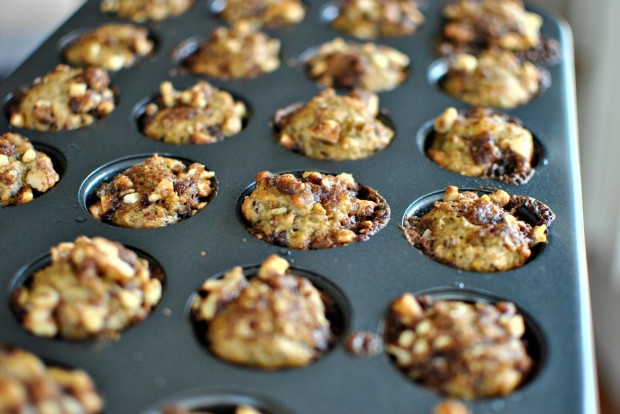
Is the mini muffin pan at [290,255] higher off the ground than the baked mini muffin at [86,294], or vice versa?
the baked mini muffin at [86,294]

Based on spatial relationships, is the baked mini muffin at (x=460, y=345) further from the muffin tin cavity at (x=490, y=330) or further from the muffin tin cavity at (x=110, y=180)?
the muffin tin cavity at (x=110, y=180)

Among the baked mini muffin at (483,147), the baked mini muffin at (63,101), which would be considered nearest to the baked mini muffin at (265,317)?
the baked mini muffin at (483,147)

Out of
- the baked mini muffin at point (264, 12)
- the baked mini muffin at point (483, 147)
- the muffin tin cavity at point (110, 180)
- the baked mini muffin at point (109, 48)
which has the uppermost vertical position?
the baked mini muffin at point (109, 48)

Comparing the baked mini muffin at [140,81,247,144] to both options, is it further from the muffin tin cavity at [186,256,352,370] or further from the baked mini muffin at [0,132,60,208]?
the muffin tin cavity at [186,256,352,370]

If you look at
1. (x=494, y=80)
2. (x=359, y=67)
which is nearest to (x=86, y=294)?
(x=359, y=67)

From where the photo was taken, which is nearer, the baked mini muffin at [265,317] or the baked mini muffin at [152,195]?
the baked mini muffin at [265,317]

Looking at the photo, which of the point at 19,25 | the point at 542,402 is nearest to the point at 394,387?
the point at 542,402
